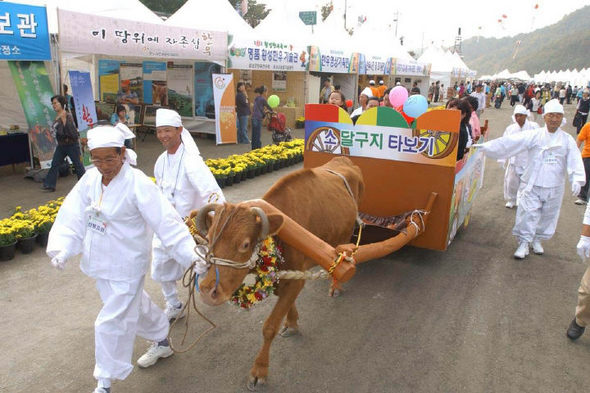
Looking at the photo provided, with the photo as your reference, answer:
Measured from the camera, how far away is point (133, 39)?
935 centimetres

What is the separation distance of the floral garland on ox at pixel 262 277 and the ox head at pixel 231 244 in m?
0.12

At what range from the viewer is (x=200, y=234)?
284cm

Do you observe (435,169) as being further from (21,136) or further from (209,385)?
(21,136)

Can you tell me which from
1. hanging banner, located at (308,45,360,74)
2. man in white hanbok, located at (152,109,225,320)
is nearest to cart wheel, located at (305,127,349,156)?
man in white hanbok, located at (152,109,225,320)

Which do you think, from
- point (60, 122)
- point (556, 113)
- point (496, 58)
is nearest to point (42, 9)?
point (60, 122)

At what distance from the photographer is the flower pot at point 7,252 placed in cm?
511

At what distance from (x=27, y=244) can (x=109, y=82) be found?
9.84 meters

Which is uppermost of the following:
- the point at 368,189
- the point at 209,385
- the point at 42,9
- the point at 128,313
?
the point at 42,9

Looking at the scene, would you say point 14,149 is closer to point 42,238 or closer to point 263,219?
point 42,238

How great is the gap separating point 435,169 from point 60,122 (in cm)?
648

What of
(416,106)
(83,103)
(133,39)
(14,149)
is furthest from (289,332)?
(14,149)

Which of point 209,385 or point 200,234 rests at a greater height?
point 200,234

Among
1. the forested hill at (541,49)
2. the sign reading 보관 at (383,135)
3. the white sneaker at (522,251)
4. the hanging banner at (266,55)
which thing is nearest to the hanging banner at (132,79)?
the hanging banner at (266,55)

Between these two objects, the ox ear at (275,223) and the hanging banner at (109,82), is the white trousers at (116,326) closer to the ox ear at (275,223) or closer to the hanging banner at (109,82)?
the ox ear at (275,223)
